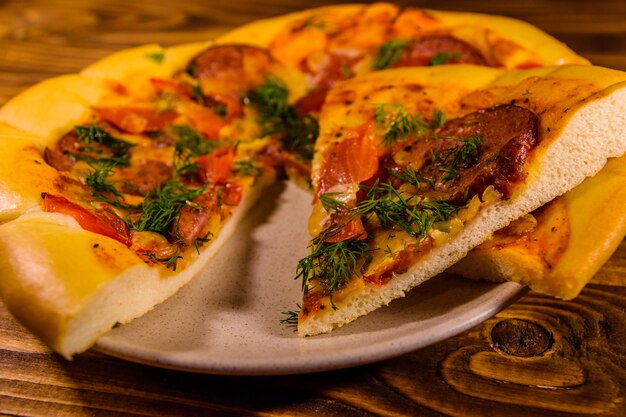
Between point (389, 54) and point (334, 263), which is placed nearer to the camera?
point (334, 263)

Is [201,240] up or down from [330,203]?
down

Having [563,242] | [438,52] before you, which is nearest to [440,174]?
[563,242]

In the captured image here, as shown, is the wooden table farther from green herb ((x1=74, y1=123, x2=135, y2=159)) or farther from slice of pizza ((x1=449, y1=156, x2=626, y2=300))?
green herb ((x1=74, y1=123, x2=135, y2=159))

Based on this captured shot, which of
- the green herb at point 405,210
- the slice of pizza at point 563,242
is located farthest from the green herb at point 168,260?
the slice of pizza at point 563,242

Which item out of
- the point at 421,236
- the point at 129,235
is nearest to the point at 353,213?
the point at 421,236

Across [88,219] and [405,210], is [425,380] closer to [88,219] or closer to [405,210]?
[405,210]

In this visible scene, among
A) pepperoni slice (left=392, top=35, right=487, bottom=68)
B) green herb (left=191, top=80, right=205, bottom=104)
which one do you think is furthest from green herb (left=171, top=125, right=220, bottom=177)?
pepperoni slice (left=392, top=35, right=487, bottom=68)

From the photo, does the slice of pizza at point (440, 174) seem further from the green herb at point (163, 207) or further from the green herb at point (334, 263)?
the green herb at point (163, 207)
